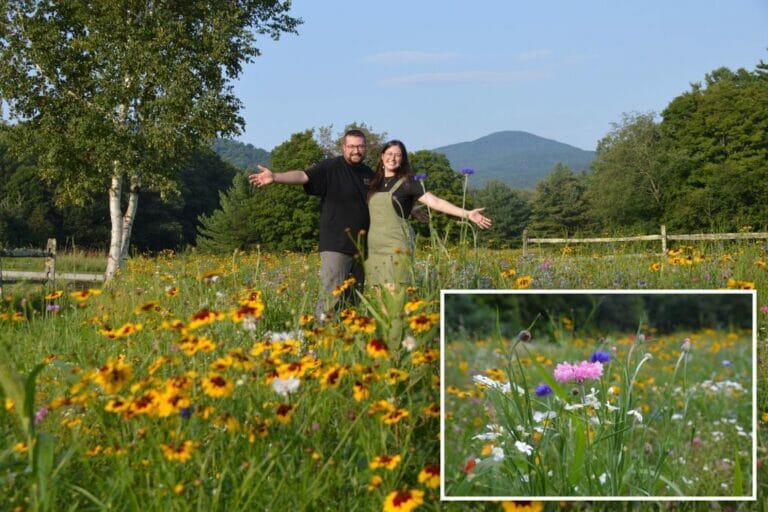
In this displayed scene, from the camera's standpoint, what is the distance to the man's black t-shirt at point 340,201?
16.9 ft

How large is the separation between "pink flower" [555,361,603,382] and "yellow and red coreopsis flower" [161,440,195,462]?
3.00ft

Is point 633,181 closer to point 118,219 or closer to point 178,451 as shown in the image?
point 118,219

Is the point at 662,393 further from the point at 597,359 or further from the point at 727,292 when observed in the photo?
the point at 727,292

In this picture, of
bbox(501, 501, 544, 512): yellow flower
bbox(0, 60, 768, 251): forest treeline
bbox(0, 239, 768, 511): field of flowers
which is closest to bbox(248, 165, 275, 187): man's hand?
bbox(0, 239, 768, 511): field of flowers

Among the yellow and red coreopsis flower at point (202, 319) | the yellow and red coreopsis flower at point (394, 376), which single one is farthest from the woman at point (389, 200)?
the yellow and red coreopsis flower at point (202, 319)

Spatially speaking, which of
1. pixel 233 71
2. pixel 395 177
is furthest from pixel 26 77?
pixel 395 177

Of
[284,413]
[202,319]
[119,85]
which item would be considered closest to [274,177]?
[202,319]

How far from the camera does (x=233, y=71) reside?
2047 centimetres

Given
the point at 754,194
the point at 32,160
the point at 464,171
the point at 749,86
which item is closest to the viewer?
the point at 464,171

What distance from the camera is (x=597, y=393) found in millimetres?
1870

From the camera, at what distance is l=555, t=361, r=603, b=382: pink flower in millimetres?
1667

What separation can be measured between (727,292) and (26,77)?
21.5 metres

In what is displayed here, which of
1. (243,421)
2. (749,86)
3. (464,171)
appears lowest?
(243,421)

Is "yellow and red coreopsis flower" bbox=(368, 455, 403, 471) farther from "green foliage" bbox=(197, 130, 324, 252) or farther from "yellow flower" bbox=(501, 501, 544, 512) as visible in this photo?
"green foliage" bbox=(197, 130, 324, 252)
